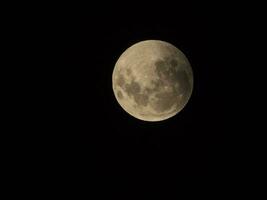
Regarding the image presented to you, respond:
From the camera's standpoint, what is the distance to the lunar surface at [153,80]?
25.1ft

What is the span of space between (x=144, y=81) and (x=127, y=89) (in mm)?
449

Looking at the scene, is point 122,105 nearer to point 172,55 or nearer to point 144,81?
point 144,81

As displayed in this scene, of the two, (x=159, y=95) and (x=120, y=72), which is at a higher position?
(x=120, y=72)

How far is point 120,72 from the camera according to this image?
318 inches

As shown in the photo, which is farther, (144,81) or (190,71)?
(190,71)

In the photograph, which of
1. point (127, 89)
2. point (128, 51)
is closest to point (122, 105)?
point (127, 89)

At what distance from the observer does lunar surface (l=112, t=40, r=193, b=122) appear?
7645 mm

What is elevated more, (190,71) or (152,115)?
(190,71)

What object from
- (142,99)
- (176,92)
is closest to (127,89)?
(142,99)

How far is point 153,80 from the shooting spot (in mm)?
7605

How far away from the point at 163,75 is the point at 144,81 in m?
0.39

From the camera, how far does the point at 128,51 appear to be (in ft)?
26.7

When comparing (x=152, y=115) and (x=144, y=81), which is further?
(x=152, y=115)

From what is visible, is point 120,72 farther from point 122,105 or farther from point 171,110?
point 171,110
